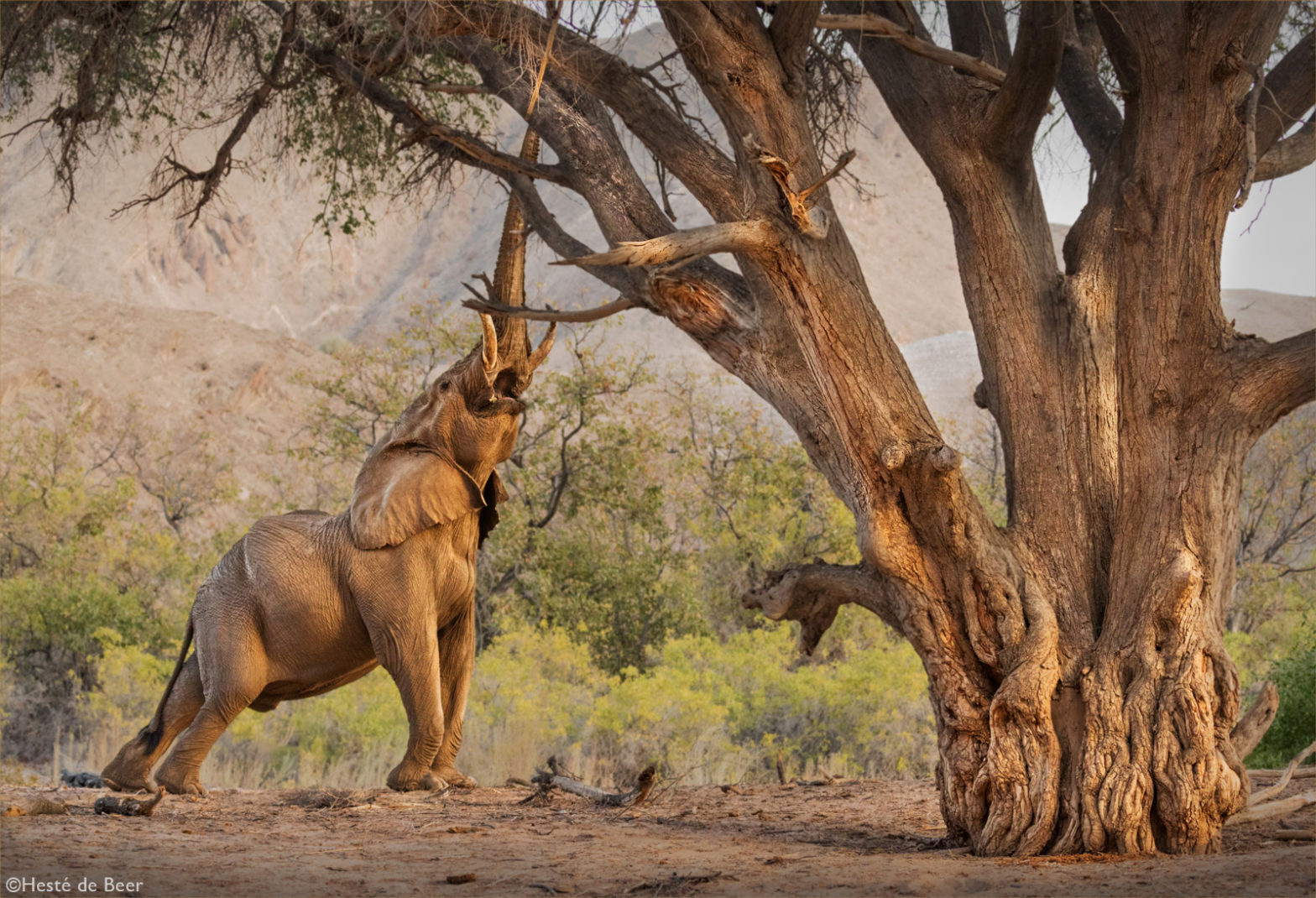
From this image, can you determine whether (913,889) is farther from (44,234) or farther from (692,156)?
(44,234)

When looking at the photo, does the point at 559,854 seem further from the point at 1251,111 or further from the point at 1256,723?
the point at 1251,111

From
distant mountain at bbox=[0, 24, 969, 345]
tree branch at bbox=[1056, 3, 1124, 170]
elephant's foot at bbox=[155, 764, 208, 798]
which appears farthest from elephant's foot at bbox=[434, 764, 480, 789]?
distant mountain at bbox=[0, 24, 969, 345]

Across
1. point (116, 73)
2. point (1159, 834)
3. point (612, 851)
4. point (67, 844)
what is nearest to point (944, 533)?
point (1159, 834)

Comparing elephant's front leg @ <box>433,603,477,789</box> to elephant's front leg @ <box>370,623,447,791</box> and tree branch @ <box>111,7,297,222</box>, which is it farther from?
tree branch @ <box>111,7,297,222</box>

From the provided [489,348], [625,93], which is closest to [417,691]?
[489,348]

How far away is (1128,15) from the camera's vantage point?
5660 mm

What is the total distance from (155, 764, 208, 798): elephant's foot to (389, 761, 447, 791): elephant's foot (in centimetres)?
109

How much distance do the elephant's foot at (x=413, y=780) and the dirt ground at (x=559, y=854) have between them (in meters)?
0.09

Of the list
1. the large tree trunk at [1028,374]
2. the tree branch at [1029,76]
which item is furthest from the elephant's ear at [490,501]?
the tree branch at [1029,76]

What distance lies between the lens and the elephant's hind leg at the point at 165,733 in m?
6.82

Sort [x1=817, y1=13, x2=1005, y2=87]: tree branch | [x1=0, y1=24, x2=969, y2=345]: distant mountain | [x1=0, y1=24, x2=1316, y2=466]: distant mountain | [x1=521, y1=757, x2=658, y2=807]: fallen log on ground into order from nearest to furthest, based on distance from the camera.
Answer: [x1=817, y1=13, x2=1005, y2=87]: tree branch, [x1=521, y1=757, x2=658, y2=807]: fallen log on ground, [x1=0, y1=24, x2=1316, y2=466]: distant mountain, [x1=0, y1=24, x2=969, y2=345]: distant mountain

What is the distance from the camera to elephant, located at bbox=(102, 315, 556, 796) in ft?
21.7

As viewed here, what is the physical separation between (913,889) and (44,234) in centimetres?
5544

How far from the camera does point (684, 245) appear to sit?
4887 millimetres
